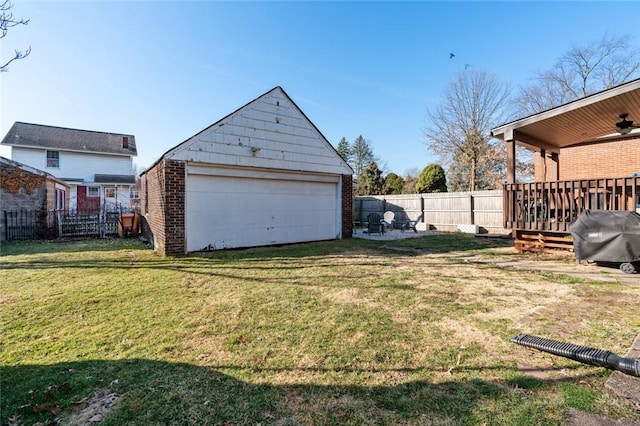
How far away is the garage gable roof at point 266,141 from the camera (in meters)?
7.70

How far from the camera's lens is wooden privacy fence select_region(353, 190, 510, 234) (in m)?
13.6

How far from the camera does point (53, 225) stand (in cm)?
1177

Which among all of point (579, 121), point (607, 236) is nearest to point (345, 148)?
point (579, 121)

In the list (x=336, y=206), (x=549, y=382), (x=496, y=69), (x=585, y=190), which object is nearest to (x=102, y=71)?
(x=336, y=206)

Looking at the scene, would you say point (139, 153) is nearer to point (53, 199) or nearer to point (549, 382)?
point (53, 199)

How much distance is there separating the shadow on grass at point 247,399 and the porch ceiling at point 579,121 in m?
7.15

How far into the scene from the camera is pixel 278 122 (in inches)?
348

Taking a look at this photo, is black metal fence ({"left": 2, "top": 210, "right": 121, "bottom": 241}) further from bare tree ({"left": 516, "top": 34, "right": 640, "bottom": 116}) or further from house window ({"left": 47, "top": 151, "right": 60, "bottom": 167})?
bare tree ({"left": 516, "top": 34, "right": 640, "bottom": 116})

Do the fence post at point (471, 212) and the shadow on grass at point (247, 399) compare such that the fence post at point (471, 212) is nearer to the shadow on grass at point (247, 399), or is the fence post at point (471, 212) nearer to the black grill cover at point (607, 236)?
the black grill cover at point (607, 236)

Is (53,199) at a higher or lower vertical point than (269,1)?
lower

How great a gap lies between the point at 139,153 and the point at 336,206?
21.5 metres

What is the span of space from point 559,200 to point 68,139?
1116 inches

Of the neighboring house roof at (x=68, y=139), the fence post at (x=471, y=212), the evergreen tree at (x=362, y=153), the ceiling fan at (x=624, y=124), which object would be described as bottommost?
the fence post at (x=471, y=212)

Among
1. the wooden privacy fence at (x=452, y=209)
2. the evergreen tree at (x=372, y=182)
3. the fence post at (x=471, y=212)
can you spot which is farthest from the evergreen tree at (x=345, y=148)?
the fence post at (x=471, y=212)
